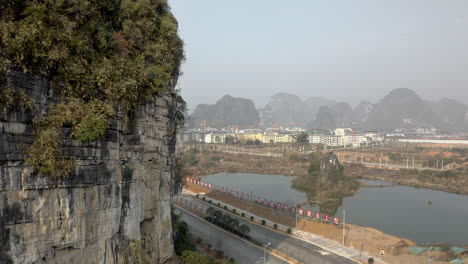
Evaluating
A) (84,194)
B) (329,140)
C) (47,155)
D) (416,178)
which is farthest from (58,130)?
(329,140)

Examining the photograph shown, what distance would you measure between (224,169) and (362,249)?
123ft

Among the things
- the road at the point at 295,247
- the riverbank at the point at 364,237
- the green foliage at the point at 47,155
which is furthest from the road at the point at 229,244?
the green foliage at the point at 47,155

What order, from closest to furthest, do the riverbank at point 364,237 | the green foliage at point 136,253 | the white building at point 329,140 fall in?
the green foliage at point 136,253, the riverbank at point 364,237, the white building at point 329,140

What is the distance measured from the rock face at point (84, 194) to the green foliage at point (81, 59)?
0.23 m

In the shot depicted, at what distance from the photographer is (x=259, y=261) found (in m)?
18.3

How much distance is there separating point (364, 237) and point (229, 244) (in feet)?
27.3

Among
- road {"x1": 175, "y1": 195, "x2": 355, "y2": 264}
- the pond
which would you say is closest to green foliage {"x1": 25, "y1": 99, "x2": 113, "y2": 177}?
road {"x1": 175, "y1": 195, "x2": 355, "y2": 264}

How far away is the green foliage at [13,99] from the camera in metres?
5.76

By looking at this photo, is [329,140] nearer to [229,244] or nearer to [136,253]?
[229,244]

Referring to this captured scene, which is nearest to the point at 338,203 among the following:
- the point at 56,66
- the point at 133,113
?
the point at 133,113

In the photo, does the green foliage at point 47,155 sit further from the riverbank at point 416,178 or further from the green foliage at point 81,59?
the riverbank at point 416,178

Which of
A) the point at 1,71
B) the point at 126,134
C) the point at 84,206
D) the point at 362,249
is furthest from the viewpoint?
the point at 362,249

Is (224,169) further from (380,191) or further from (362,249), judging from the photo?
(362,249)

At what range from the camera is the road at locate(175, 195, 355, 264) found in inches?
730
